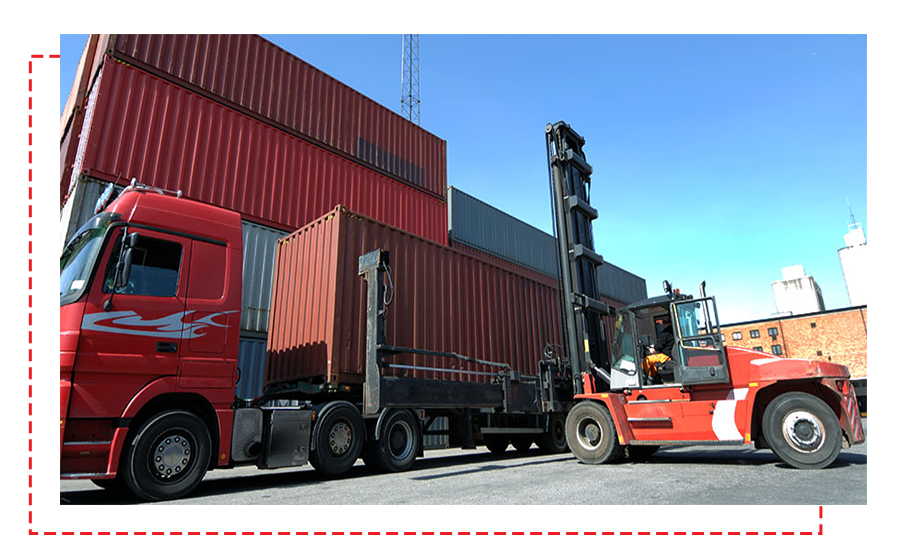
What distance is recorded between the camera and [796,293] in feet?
151

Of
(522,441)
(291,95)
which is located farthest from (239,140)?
(522,441)

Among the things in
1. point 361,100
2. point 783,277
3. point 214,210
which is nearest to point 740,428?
point 214,210

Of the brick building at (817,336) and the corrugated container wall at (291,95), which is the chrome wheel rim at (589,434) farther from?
the brick building at (817,336)

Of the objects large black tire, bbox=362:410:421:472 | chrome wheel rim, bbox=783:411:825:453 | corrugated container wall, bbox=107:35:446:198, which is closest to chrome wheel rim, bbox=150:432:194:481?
large black tire, bbox=362:410:421:472

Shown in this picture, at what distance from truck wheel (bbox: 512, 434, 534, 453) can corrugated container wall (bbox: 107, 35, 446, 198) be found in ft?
29.9

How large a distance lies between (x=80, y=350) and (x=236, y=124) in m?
8.93

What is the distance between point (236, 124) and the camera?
12086 millimetres

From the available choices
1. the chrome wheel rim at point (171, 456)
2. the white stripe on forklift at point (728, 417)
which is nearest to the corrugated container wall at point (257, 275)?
the chrome wheel rim at point (171, 456)

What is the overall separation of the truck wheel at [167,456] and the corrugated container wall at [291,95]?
8948 millimetres

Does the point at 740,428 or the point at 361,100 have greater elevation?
the point at 361,100

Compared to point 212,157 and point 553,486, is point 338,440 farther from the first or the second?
point 212,157

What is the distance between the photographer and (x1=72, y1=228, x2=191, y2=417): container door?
4.64m

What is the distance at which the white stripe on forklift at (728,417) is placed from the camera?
6641 mm

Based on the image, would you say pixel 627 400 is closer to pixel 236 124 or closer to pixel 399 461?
pixel 399 461
